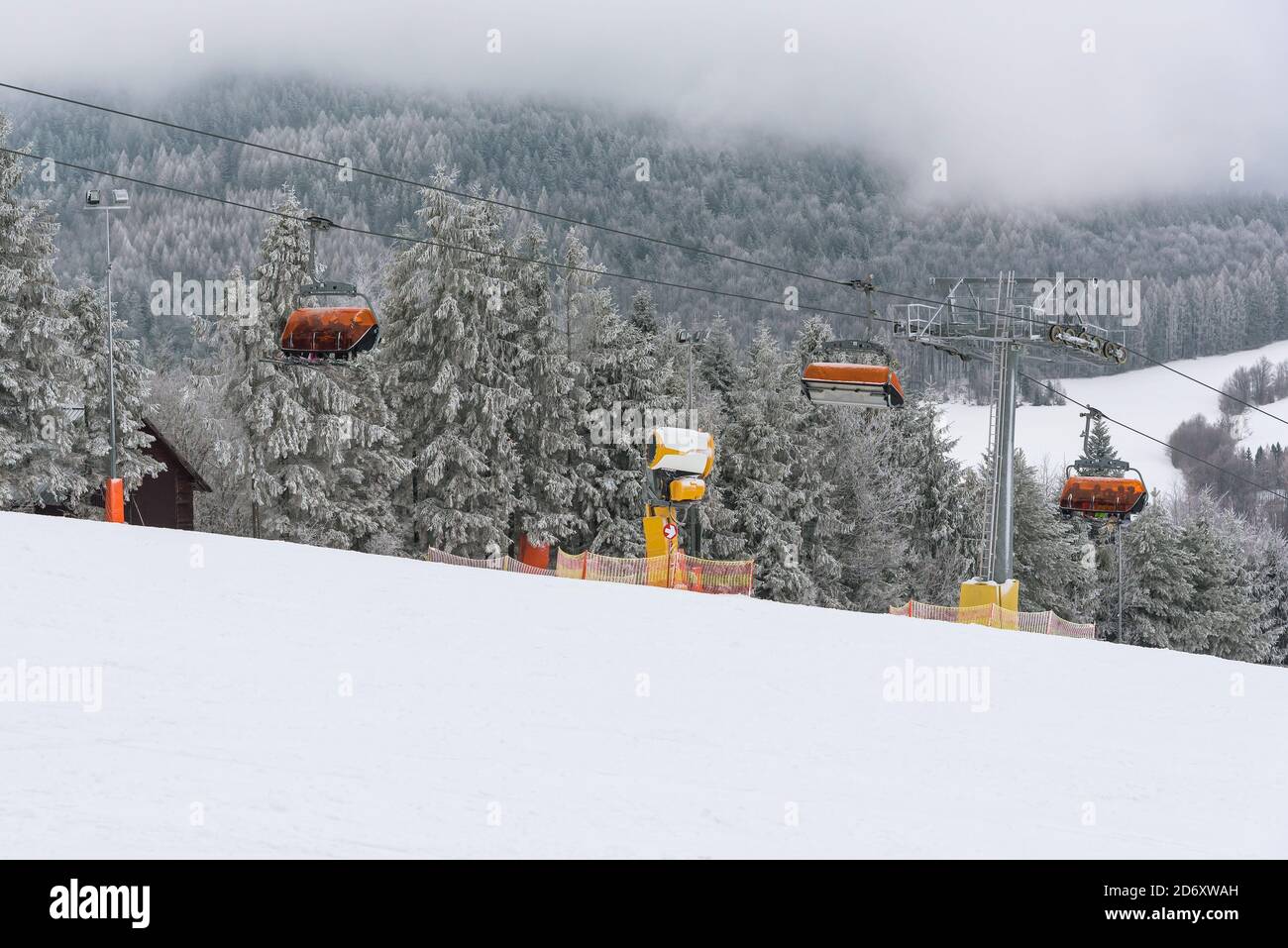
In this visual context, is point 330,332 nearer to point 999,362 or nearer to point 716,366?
point 999,362

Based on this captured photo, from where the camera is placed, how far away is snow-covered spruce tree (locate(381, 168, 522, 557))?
36875mm

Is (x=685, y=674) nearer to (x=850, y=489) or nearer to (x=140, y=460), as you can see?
(x=140, y=460)

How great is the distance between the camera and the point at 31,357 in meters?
31.7

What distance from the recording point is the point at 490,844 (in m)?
7.75

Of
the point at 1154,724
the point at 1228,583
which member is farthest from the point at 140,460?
the point at 1228,583

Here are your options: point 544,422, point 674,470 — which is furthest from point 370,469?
point 674,470

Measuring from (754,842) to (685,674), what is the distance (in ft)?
16.0

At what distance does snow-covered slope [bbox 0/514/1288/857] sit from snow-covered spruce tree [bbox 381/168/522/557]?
63.6 ft

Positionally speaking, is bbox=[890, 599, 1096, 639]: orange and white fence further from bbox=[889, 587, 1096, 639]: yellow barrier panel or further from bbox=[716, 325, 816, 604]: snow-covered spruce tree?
bbox=[716, 325, 816, 604]: snow-covered spruce tree

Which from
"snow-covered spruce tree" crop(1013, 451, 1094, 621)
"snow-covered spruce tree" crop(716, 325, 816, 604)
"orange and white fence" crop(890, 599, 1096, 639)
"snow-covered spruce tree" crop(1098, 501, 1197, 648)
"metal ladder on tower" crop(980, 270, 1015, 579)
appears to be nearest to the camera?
"orange and white fence" crop(890, 599, 1096, 639)

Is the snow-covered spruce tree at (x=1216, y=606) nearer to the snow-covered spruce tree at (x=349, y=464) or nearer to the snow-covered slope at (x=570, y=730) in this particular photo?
the snow-covered spruce tree at (x=349, y=464)

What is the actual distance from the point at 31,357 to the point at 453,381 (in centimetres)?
1154

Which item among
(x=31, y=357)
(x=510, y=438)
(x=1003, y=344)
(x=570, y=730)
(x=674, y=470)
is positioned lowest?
(x=570, y=730)

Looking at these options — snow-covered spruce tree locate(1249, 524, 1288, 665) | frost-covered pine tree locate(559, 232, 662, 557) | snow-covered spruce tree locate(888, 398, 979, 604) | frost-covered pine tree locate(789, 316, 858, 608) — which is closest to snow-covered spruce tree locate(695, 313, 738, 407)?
frost-covered pine tree locate(789, 316, 858, 608)
